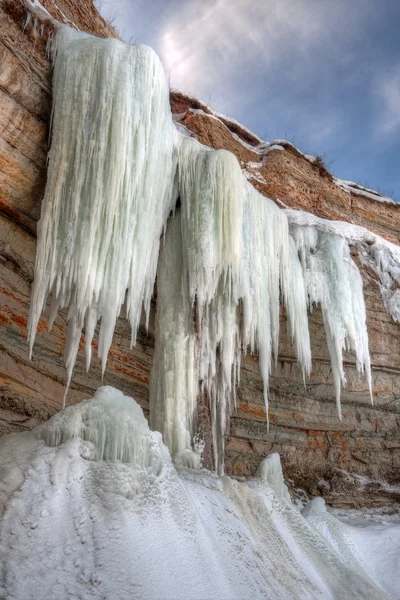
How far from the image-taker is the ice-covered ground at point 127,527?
8.96 feet

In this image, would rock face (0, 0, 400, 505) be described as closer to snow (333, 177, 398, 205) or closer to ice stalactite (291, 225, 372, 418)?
snow (333, 177, 398, 205)

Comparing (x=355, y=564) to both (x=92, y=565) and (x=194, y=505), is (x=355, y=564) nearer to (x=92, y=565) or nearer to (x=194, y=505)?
(x=194, y=505)

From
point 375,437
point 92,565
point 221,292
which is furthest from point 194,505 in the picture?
point 375,437

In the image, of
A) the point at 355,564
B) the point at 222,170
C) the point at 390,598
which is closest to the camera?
the point at 390,598

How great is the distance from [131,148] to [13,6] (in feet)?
6.16

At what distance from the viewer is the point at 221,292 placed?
22.7 feet

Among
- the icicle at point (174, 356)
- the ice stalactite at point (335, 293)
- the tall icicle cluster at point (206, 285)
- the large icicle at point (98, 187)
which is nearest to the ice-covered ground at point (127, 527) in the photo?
the icicle at point (174, 356)

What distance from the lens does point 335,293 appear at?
9.04m

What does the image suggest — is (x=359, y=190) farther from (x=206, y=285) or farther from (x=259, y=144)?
(x=206, y=285)

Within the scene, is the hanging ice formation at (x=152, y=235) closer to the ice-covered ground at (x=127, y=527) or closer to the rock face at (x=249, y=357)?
the rock face at (x=249, y=357)

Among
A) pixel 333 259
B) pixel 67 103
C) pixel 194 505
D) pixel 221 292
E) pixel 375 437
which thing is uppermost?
pixel 333 259

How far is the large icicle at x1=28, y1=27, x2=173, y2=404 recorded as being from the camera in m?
5.32

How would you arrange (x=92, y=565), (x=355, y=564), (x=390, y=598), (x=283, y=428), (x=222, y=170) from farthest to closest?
(x=283, y=428), (x=222, y=170), (x=355, y=564), (x=390, y=598), (x=92, y=565)

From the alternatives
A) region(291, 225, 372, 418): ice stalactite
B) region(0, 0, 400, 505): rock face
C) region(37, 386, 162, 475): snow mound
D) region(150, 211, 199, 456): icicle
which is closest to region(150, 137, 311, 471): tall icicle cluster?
region(150, 211, 199, 456): icicle
